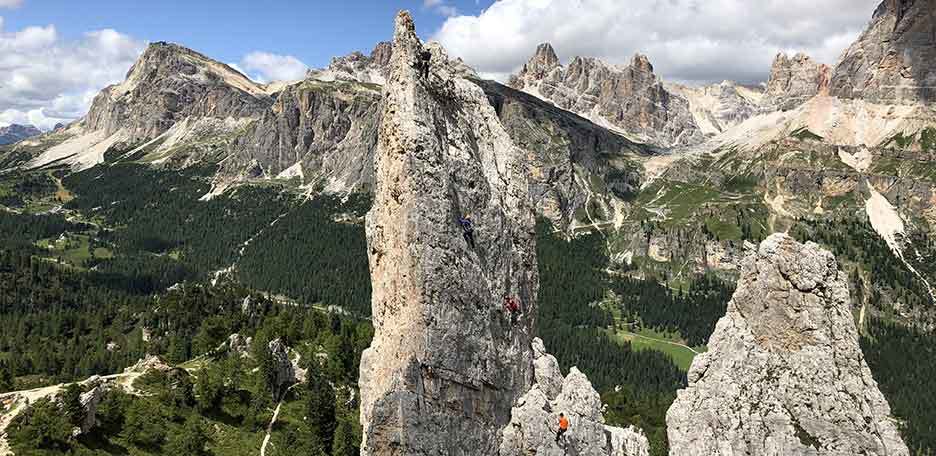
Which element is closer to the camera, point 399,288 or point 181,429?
point 399,288

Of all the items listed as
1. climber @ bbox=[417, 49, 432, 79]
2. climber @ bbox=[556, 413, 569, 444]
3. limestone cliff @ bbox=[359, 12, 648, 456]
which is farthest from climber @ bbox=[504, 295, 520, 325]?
climber @ bbox=[417, 49, 432, 79]

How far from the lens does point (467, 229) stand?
84.7 ft

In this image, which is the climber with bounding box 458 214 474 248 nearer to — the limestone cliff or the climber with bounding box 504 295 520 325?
the limestone cliff

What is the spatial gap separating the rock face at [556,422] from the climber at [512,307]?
2.84 m

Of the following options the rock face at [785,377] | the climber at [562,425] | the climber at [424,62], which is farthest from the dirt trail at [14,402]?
the rock face at [785,377]

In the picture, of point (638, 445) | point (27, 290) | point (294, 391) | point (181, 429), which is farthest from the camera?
point (27, 290)

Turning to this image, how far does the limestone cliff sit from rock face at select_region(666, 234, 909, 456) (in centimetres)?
548

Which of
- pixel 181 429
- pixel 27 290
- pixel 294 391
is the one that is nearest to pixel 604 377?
pixel 294 391

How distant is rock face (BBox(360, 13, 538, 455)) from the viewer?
24125 mm

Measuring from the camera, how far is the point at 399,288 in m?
25.2

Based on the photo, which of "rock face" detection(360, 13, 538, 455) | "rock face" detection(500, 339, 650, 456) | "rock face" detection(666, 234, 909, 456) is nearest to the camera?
"rock face" detection(360, 13, 538, 455)

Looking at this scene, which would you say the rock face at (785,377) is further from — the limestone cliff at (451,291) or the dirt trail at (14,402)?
the dirt trail at (14,402)

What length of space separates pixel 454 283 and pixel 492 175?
22.0ft

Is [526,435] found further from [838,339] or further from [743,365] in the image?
[838,339]
